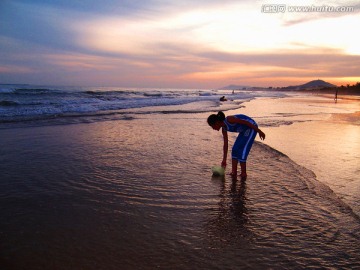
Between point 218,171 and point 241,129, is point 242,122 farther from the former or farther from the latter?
point 218,171

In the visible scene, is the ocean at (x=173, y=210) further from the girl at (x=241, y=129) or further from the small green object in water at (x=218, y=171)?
the girl at (x=241, y=129)

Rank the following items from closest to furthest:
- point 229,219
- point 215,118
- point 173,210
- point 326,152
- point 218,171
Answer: point 229,219 → point 173,210 → point 215,118 → point 218,171 → point 326,152

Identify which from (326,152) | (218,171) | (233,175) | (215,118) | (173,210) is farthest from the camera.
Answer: (326,152)

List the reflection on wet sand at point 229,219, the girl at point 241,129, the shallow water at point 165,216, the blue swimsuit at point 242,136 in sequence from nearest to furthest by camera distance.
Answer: the shallow water at point 165,216 < the reflection on wet sand at point 229,219 < the girl at point 241,129 < the blue swimsuit at point 242,136

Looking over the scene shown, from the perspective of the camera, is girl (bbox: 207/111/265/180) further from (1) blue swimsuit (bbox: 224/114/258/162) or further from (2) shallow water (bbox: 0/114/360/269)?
(2) shallow water (bbox: 0/114/360/269)

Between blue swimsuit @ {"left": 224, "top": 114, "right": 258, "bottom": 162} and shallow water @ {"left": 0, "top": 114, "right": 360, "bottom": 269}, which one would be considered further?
blue swimsuit @ {"left": 224, "top": 114, "right": 258, "bottom": 162}

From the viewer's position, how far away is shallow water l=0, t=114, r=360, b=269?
2988 millimetres

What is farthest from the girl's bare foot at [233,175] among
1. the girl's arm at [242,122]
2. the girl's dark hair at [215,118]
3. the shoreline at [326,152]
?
the shoreline at [326,152]

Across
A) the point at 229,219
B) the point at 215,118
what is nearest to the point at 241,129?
the point at 215,118

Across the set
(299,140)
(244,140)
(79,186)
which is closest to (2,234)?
(79,186)

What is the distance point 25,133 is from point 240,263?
968 centimetres

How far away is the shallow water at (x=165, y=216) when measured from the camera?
A: 299cm

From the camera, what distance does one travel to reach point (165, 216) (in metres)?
3.93

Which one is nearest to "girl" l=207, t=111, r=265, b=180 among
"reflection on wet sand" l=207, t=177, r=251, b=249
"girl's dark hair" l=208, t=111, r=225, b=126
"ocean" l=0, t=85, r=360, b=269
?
"girl's dark hair" l=208, t=111, r=225, b=126
